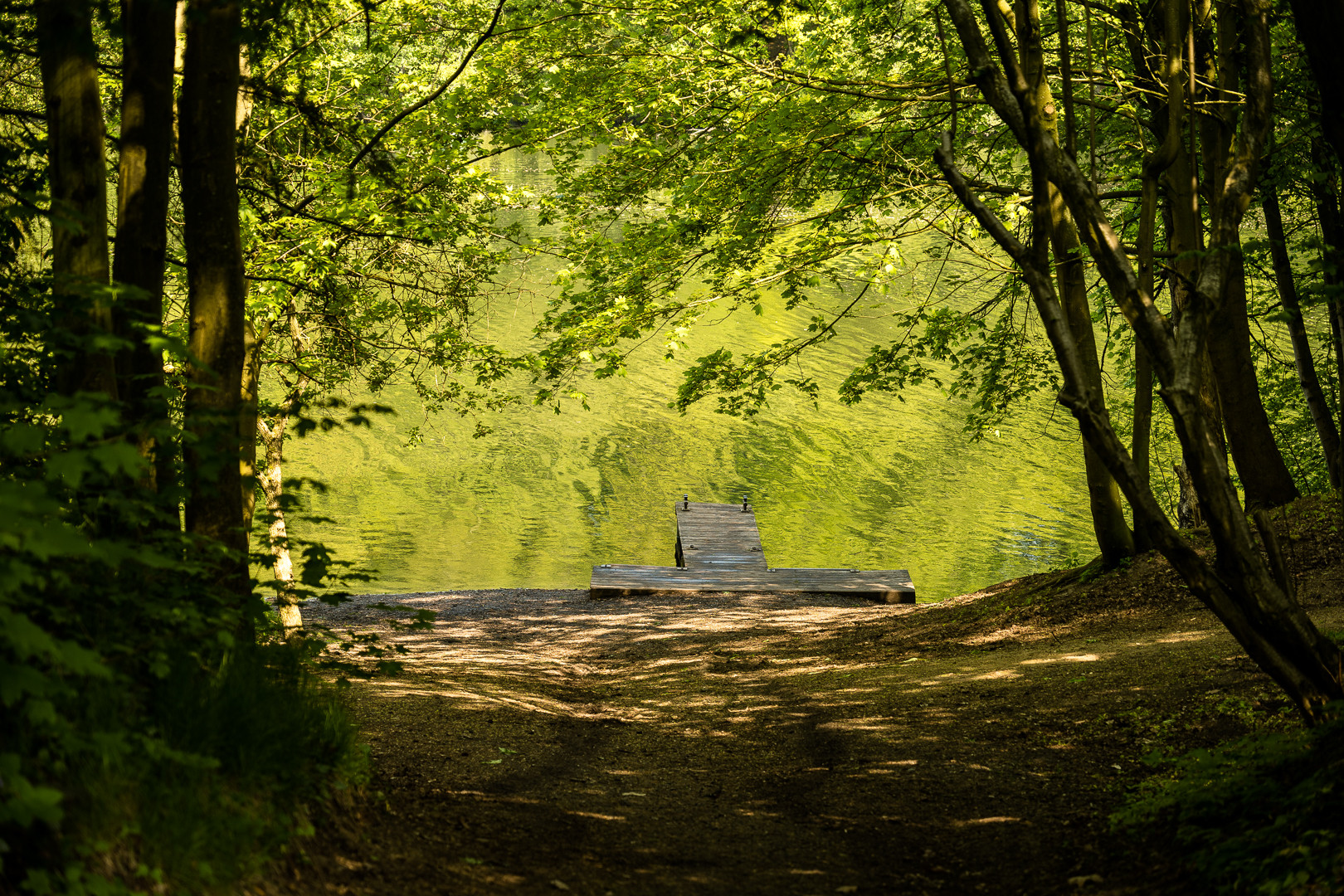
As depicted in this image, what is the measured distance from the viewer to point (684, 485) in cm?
2742

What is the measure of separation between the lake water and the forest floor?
1002cm

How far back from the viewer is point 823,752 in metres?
6.35

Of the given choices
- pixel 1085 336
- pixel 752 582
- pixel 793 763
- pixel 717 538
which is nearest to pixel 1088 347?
pixel 1085 336

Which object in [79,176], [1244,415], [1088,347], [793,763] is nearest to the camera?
[79,176]

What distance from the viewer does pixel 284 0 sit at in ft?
16.4

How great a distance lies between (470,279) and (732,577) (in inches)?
293

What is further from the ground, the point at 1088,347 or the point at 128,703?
the point at 1088,347

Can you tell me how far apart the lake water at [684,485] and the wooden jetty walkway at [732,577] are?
321cm

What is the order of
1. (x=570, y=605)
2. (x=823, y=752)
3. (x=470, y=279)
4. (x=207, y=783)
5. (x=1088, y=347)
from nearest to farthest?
(x=207, y=783)
(x=823, y=752)
(x=1088, y=347)
(x=470, y=279)
(x=570, y=605)

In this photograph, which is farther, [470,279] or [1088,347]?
[470,279]

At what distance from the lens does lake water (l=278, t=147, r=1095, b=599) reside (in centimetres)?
2186

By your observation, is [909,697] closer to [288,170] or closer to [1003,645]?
[1003,645]

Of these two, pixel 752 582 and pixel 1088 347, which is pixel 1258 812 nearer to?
pixel 1088 347

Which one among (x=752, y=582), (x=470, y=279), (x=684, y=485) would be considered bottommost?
(x=752, y=582)
